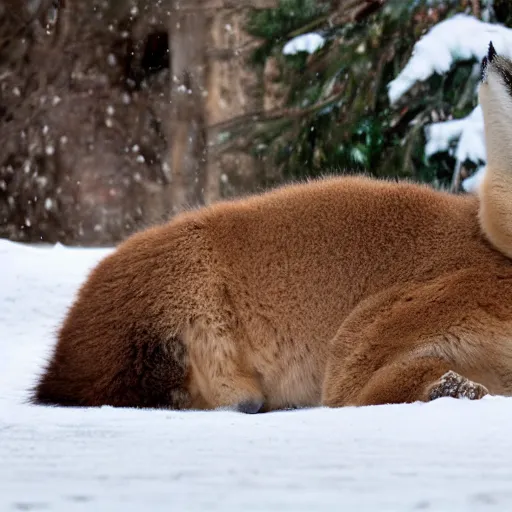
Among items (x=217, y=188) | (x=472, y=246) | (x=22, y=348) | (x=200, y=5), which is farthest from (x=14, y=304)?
(x=200, y=5)

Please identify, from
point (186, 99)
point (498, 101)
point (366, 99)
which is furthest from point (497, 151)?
point (186, 99)

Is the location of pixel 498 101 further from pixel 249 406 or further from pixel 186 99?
pixel 186 99

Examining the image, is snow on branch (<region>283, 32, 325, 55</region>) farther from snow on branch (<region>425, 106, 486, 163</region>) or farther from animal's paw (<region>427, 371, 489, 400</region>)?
animal's paw (<region>427, 371, 489, 400</region>)

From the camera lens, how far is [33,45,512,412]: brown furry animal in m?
4.63

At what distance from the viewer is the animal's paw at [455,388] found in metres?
4.09

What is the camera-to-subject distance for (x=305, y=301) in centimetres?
513

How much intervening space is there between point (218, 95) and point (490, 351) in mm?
11691

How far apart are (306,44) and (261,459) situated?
830cm

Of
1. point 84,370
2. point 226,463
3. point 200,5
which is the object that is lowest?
point 200,5

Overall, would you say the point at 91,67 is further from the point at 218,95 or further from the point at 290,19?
the point at 290,19

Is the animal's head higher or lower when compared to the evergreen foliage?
higher

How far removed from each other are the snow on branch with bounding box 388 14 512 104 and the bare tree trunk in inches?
251

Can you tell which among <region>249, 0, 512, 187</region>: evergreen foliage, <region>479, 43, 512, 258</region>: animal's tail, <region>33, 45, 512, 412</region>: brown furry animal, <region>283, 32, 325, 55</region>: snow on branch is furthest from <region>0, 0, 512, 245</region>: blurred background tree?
<region>479, 43, 512, 258</region>: animal's tail

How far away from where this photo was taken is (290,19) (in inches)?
458
